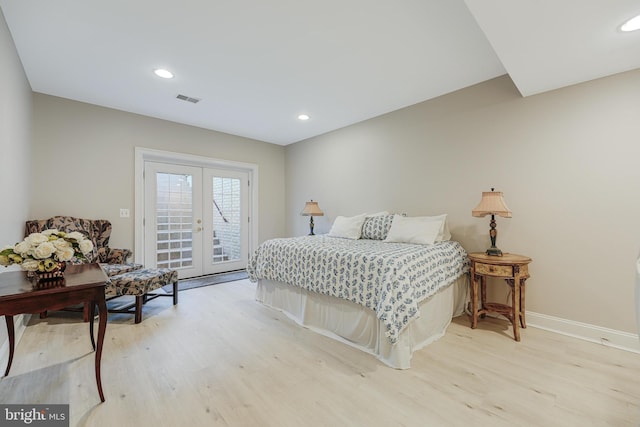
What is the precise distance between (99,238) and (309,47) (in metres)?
3.30

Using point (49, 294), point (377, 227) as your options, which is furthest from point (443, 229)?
point (49, 294)

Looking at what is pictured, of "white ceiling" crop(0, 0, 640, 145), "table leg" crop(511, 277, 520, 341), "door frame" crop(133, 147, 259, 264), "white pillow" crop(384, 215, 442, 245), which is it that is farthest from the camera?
"door frame" crop(133, 147, 259, 264)

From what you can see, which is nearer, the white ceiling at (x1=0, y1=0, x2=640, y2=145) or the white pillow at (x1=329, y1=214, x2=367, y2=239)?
the white ceiling at (x1=0, y1=0, x2=640, y2=145)

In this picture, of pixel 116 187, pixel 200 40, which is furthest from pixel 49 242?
pixel 116 187

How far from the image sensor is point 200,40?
2217 mm

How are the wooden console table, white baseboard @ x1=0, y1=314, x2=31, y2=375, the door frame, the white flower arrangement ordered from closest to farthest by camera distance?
1. the wooden console table
2. the white flower arrangement
3. white baseboard @ x1=0, y1=314, x2=31, y2=375
4. the door frame

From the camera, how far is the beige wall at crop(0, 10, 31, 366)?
1.99 metres

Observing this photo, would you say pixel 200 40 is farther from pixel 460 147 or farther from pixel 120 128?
pixel 460 147

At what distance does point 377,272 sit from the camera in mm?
2109

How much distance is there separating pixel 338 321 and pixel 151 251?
3125mm

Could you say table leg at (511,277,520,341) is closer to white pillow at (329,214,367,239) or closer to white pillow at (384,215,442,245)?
white pillow at (384,215,442,245)

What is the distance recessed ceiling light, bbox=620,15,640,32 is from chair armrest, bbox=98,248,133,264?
191 inches

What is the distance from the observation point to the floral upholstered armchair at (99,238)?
3043mm

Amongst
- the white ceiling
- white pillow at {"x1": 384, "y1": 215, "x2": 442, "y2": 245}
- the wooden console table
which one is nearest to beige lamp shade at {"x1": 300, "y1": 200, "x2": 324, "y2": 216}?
white pillow at {"x1": 384, "y1": 215, "x2": 442, "y2": 245}
